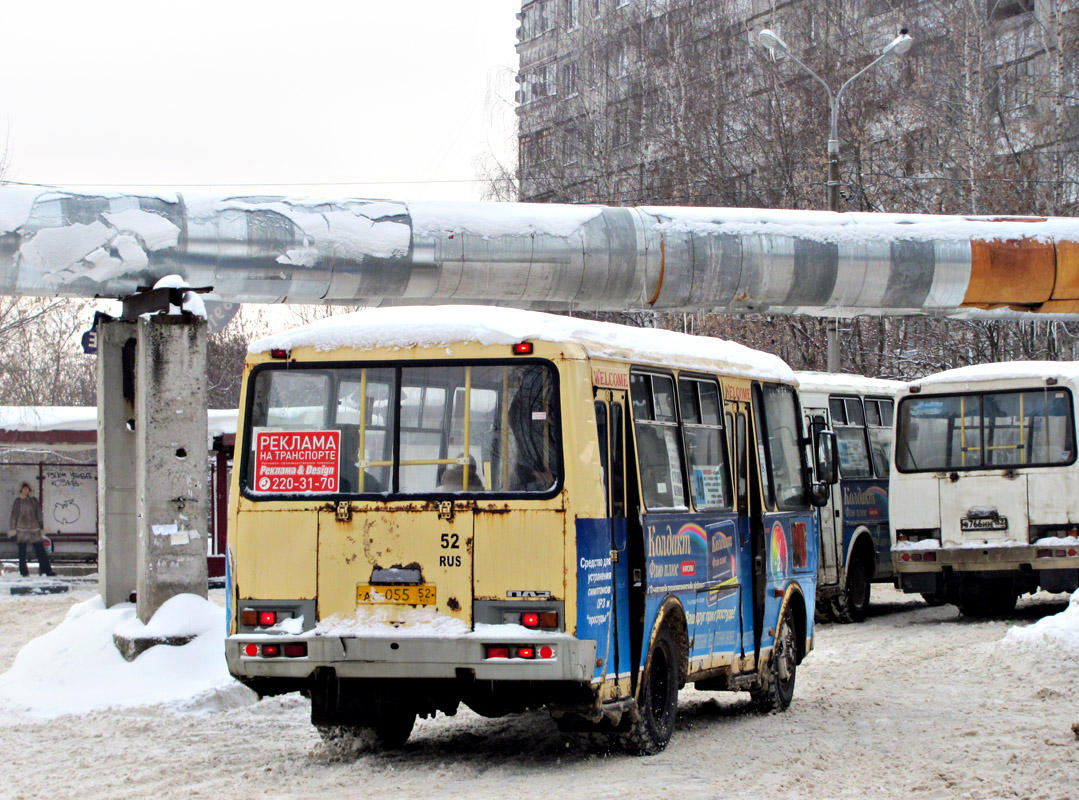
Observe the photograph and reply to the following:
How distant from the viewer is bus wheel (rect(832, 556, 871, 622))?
1872 centimetres

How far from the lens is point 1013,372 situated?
58.3ft

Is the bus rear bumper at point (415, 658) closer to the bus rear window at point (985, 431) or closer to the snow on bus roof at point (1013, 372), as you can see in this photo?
the bus rear window at point (985, 431)

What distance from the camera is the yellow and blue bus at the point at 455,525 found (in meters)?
8.41

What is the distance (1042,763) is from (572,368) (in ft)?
11.1

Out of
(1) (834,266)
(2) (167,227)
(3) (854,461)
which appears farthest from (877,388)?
(2) (167,227)

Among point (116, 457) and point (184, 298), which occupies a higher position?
point (184, 298)

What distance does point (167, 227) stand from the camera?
1234cm

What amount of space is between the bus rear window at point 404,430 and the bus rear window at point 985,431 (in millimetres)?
10518

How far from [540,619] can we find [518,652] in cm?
21

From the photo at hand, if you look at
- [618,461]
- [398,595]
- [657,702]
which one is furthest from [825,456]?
[398,595]

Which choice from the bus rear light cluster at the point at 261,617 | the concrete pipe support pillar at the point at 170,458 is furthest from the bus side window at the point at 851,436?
the bus rear light cluster at the point at 261,617

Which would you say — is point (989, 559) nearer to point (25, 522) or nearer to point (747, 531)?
point (747, 531)

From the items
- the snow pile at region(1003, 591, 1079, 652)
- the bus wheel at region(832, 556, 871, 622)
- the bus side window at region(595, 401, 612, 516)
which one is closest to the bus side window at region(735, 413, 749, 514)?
the bus side window at region(595, 401, 612, 516)

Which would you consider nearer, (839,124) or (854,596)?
(854,596)
